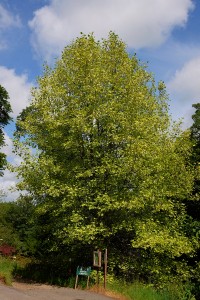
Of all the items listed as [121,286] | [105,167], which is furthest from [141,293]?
[105,167]

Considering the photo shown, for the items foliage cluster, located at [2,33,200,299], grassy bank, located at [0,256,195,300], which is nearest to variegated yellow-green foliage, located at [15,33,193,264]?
foliage cluster, located at [2,33,200,299]

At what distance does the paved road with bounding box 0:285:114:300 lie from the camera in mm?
14158

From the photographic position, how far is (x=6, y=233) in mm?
39000

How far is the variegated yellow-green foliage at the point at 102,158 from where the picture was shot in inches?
779

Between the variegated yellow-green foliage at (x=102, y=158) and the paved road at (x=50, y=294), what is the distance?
2674 millimetres

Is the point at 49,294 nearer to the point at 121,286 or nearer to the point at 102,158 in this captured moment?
the point at 121,286

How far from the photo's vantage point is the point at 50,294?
53.2 ft

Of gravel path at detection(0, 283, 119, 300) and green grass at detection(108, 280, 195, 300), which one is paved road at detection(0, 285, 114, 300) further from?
green grass at detection(108, 280, 195, 300)

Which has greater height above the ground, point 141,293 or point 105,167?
point 105,167

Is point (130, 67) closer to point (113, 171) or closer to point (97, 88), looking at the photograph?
point (97, 88)

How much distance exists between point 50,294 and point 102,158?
7.20m

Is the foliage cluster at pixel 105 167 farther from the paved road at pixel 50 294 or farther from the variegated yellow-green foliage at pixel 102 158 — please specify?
the paved road at pixel 50 294

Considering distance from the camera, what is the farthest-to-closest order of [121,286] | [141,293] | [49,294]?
[121,286] < [141,293] < [49,294]

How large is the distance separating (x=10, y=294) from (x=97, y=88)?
1118cm
